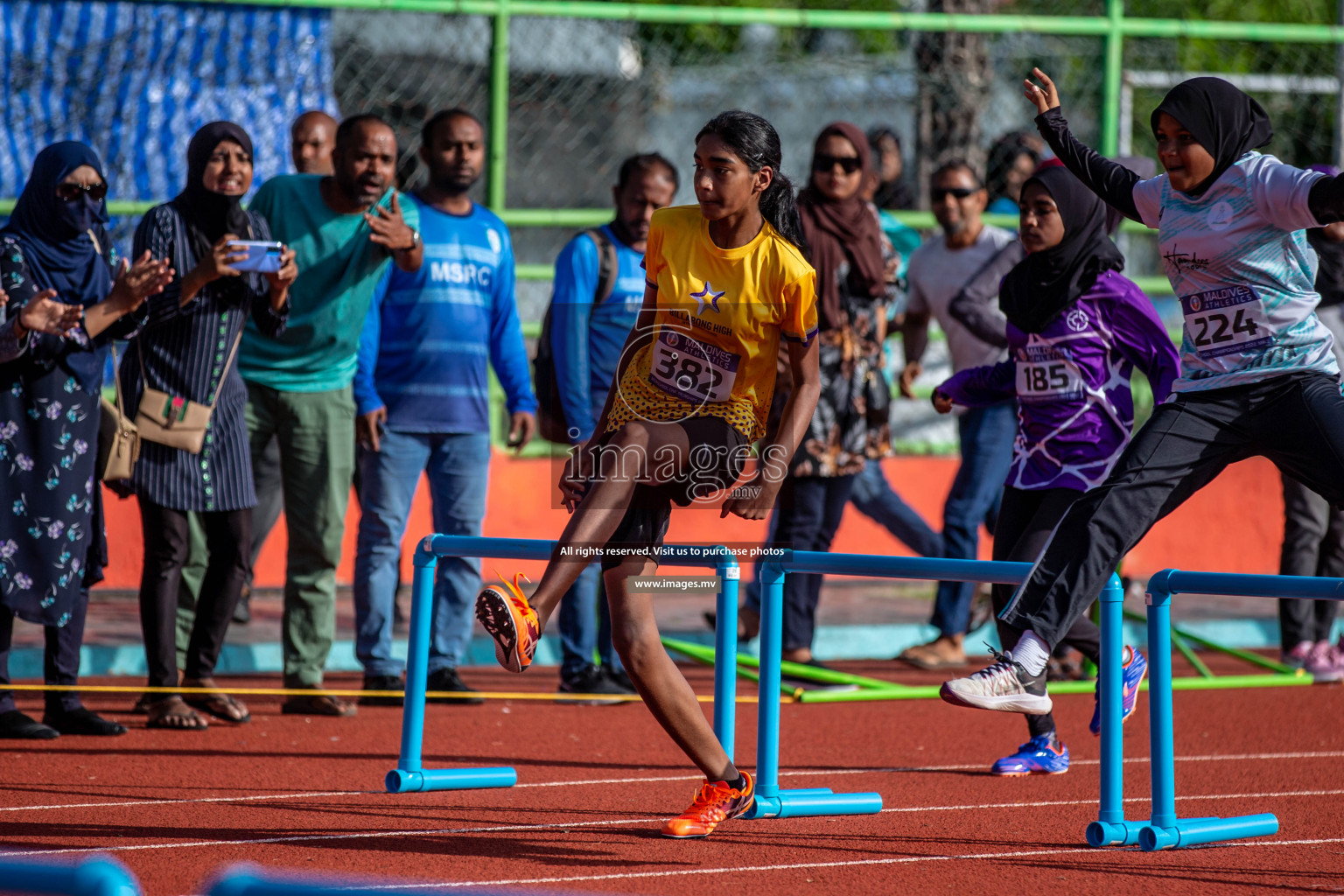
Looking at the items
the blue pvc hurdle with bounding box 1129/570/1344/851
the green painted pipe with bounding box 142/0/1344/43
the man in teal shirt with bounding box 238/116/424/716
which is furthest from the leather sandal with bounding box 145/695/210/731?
the green painted pipe with bounding box 142/0/1344/43

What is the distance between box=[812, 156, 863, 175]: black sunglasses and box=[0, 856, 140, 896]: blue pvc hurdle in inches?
Result: 238

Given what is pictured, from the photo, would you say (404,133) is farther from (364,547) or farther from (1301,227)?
(1301,227)

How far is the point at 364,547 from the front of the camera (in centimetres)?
727

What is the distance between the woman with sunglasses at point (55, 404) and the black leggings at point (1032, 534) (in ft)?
10.6

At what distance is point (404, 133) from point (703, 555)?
18.1 ft

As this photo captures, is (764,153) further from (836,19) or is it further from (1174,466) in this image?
(836,19)

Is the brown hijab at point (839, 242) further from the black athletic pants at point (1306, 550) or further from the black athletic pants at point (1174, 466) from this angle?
the black athletic pants at point (1174, 466)

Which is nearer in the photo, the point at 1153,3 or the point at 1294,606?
the point at 1294,606

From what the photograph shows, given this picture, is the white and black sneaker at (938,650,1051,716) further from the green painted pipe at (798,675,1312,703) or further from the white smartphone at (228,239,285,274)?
the white smartphone at (228,239,285,274)

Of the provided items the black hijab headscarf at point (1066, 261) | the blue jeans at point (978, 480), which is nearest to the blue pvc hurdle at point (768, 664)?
the black hijab headscarf at point (1066, 261)

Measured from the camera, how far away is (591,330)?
25.1 feet

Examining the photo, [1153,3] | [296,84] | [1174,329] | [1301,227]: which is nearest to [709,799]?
[1301,227]

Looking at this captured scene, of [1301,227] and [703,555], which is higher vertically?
[1301,227]

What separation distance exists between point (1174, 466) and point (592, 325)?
3342mm
